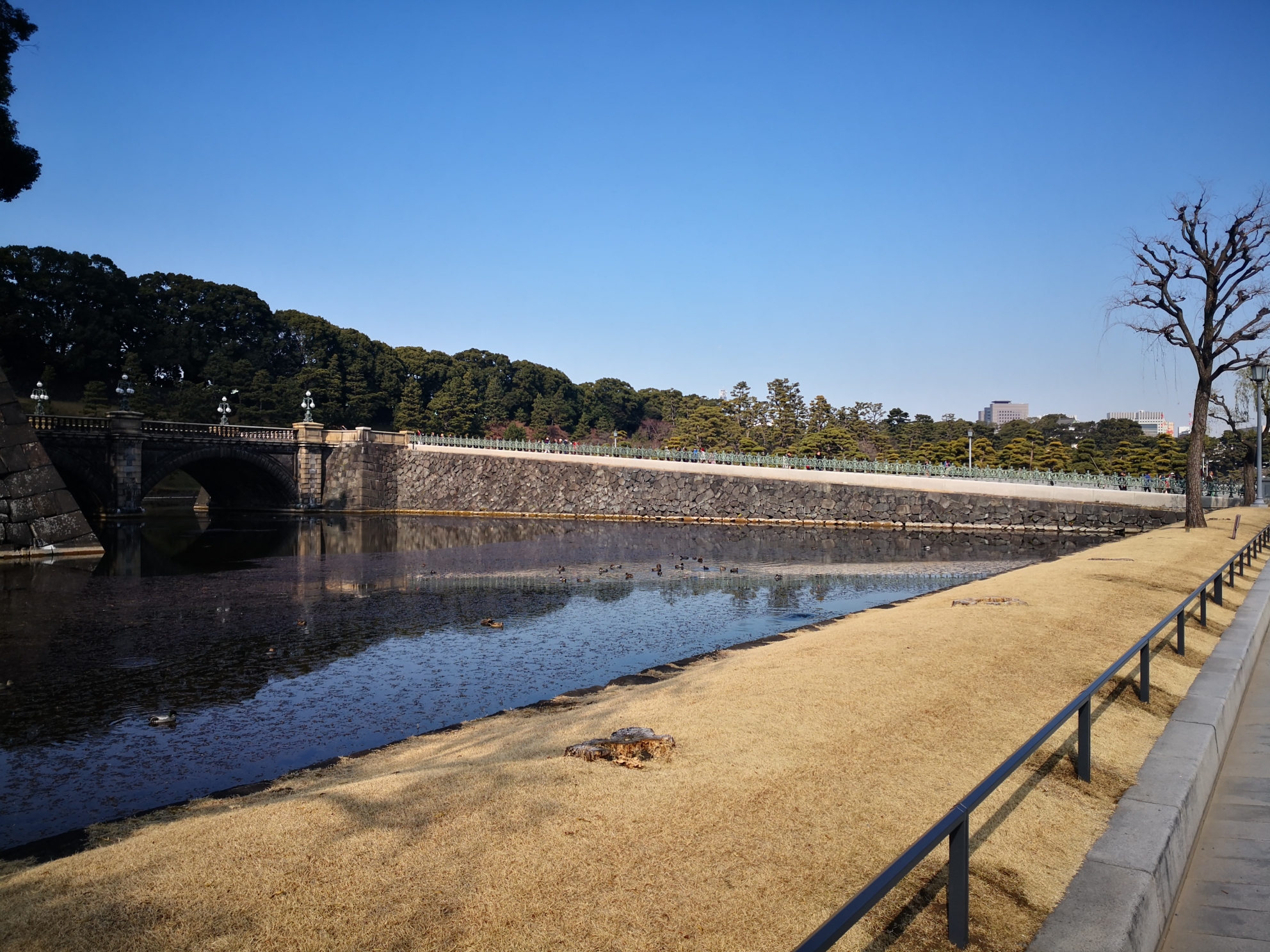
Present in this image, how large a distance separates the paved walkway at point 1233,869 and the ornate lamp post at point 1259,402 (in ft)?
86.7

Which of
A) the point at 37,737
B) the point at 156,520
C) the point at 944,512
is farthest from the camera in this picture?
the point at 156,520

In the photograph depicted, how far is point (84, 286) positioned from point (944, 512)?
232ft

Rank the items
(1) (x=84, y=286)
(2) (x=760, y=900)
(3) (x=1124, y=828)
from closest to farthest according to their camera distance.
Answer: (2) (x=760, y=900)
(3) (x=1124, y=828)
(1) (x=84, y=286)

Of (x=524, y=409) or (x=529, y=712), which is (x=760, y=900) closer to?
(x=529, y=712)

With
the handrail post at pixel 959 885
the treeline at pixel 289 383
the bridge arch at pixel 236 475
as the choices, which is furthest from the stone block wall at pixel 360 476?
the handrail post at pixel 959 885

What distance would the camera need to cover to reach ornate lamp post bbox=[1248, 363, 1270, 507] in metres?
28.7

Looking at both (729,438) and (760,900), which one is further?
(729,438)

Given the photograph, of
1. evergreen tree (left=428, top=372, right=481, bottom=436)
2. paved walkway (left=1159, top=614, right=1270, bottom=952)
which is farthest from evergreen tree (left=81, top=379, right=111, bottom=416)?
paved walkway (left=1159, top=614, right=1270, bottom=952)

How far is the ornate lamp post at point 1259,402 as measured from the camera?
94.1 feet

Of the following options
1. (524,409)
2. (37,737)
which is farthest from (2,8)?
(524,409)

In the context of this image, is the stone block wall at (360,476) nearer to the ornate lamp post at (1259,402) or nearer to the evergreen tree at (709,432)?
the evergreen tree at (709,432)

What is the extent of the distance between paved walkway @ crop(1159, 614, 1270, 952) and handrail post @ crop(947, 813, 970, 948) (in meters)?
1.57

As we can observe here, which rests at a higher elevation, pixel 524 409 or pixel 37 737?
pixel 524 409

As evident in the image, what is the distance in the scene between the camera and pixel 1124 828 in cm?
511
